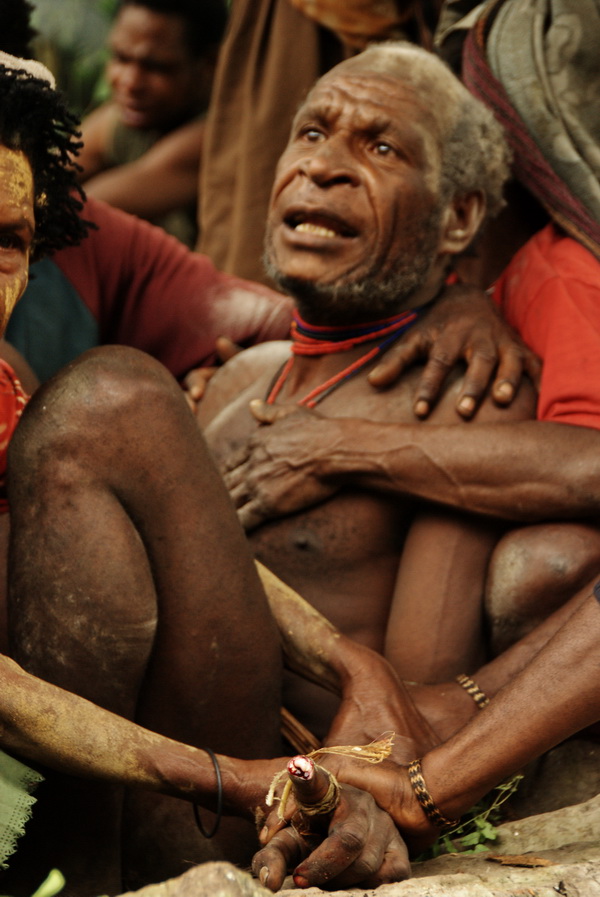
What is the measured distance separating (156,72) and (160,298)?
2605 millimetres

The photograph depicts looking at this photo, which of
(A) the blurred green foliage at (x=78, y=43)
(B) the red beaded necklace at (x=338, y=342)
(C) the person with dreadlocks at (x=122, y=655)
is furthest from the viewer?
(A) the blurred green foliage at (x=78, y=43)

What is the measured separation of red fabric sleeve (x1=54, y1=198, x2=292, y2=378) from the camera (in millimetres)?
3871

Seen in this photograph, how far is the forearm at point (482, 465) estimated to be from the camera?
2.96 metres

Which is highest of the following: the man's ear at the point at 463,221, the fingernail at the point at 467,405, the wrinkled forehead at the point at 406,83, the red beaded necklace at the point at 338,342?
the wrinkled forehead at the point at 406,83

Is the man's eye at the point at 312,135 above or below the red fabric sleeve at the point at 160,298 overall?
above

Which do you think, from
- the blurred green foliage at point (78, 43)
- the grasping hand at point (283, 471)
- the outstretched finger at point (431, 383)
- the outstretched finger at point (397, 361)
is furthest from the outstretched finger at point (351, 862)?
the blurred green foliage at point (78, 43)

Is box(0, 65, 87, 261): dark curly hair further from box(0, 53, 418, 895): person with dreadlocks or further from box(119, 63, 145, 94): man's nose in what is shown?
box(119, 63, 145, 94): man's nose

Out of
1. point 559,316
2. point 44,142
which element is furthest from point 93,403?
point 559,316

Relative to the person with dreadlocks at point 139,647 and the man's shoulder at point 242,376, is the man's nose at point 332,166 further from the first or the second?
the person with dreadlocks at point 139,647

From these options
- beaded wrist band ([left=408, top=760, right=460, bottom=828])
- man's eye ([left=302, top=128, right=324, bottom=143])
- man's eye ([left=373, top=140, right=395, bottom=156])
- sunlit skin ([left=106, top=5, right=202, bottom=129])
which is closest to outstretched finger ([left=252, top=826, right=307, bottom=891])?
beaded wrist band ([left=408, top=760, right=460, bottom=828])

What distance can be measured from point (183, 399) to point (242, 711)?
0.63 m

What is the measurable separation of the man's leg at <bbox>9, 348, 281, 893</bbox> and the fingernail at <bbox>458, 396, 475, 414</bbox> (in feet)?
2.66

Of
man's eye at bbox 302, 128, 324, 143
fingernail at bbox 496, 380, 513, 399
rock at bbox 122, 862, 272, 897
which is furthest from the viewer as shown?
man's eye at bbox 302, 128, 324, 143

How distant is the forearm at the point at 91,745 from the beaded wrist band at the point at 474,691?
2.36 ft
